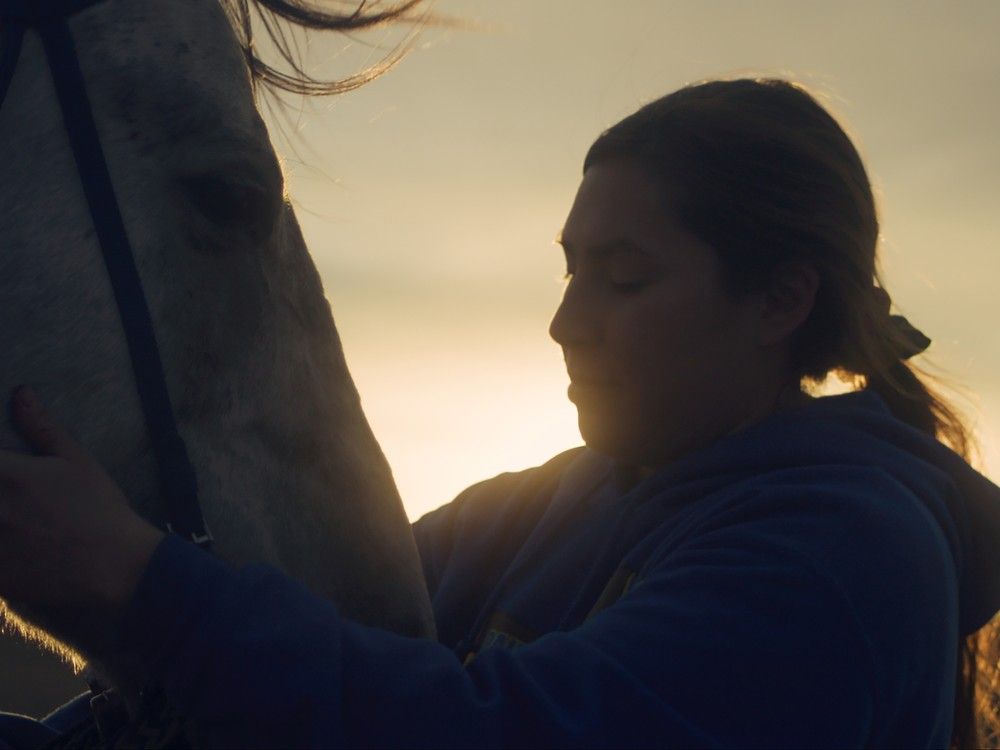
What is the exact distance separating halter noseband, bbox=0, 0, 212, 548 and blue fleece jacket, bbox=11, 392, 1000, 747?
283mm

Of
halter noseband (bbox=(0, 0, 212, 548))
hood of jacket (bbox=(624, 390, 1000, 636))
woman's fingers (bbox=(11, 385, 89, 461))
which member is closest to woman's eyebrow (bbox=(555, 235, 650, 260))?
hood of jacket (bbox=(624, 390, 1000, 636))

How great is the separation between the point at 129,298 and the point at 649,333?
29.8 inches

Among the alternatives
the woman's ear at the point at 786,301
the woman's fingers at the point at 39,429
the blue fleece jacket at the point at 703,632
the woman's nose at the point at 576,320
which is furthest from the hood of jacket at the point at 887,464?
the woman's fingers at the point at 39,429

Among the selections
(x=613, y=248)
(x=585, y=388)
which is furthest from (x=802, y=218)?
(x=585, y=388)

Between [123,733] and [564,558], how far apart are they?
739 mm

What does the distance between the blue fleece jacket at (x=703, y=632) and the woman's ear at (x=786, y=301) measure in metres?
0.15

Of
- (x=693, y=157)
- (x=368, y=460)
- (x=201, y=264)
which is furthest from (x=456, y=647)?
(x=693, y=157)

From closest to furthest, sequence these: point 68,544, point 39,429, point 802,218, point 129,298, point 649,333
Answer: point 68,544 < point 39,429 < point 129,298 < point 649,333 < point 802,218

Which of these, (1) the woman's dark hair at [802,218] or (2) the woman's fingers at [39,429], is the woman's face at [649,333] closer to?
(1) the woman's dark hair at [802,218]

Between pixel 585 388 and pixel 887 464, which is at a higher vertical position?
pixel 585 388

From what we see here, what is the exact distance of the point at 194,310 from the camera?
4.12 ft

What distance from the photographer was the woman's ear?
150cm

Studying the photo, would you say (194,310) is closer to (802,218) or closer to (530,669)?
(530,669)

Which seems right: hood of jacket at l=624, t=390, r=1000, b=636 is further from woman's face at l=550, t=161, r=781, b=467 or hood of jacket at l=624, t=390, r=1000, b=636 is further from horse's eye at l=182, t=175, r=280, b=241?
horse's eye at l=182, t=175, r=280, b=241
